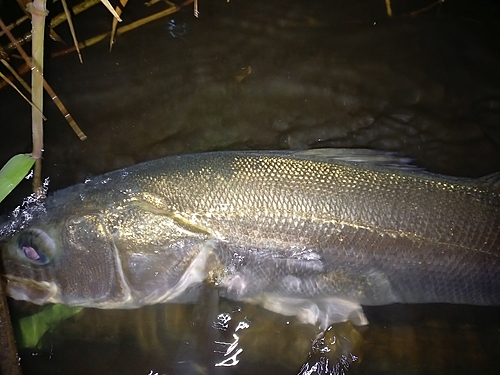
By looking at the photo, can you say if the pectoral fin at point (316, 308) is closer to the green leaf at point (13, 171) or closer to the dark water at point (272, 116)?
the dark water at point (272, 116)

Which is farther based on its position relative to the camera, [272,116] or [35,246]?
[272,116]

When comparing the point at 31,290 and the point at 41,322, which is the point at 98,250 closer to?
the point at 31,290

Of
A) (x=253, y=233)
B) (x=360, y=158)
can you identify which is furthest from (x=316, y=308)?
(x=360, y=158)

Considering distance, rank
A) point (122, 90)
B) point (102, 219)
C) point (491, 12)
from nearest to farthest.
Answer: point (102, 219), point (122, 90), point (491, 12)

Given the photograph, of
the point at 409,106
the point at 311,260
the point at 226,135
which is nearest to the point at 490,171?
the point at 409,106

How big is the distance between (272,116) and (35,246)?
4.86 ft

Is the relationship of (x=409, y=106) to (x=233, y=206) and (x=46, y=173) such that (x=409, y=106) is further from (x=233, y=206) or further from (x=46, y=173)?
(x=46, y=173)

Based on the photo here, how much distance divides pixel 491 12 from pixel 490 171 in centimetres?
105

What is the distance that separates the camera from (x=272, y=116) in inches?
108

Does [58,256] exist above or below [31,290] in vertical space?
above

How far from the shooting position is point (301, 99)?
9.07ft

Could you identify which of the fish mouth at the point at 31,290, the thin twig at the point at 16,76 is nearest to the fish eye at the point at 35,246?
the fish mouth at the point at 31,290

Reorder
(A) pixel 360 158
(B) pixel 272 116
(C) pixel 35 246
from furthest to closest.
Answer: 1. (B) pixel 272 116
2. (A) pixel 360 158
3. (C) pixel 35 246

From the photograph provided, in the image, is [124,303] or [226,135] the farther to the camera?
[226,135]
